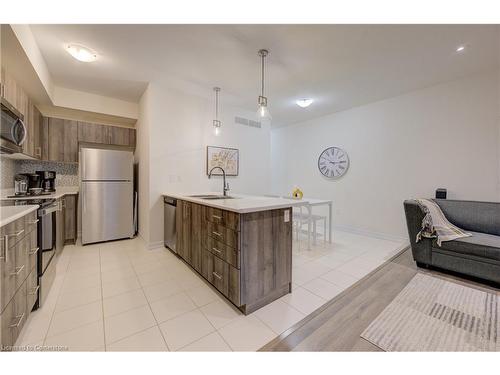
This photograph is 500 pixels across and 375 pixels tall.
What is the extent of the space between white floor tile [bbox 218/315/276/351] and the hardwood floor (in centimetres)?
6

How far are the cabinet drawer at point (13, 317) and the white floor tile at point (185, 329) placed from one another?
825 mm

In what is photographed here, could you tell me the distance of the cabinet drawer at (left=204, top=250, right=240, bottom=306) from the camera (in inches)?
65.0

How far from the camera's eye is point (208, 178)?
3762mm

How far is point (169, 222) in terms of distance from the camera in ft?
9.89

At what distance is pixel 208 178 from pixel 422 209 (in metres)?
3.14

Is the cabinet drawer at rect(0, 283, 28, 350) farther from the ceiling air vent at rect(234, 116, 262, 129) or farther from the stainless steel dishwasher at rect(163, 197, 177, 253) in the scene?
the ceiling air vent at rect(234, 116, 262, 129)

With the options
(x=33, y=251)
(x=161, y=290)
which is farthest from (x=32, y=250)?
(x=161, y=290)

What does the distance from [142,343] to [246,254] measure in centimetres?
89

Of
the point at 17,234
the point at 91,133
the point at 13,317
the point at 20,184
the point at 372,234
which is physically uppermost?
the point at 91,133

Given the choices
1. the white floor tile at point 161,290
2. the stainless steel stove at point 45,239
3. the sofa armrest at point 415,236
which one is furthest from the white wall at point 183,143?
the sofa armrest at point 415,236

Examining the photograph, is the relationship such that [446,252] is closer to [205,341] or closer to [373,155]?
[373,155]

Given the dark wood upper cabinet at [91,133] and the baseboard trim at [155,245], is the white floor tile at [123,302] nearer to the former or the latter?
the baseboard trim at [155,245]

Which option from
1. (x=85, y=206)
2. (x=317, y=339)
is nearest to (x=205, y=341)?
(x=317, y=339)

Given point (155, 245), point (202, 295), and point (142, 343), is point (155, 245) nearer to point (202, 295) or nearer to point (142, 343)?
point (202, 295)
